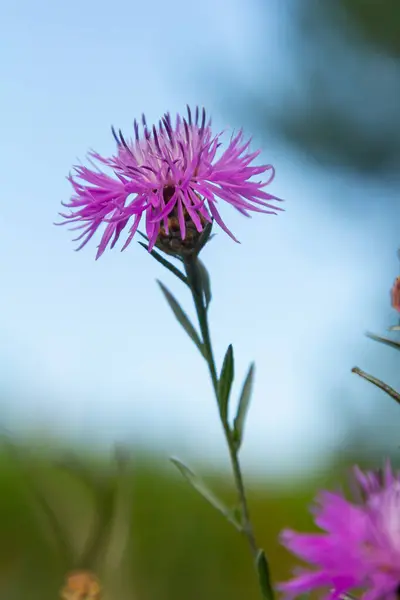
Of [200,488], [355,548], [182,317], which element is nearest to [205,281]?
[182,317]

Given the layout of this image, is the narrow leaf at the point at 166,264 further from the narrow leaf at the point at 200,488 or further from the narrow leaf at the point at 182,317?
the narrow leaf at the point at 200,488

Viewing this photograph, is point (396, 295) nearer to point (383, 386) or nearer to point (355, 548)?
point (383, 386)

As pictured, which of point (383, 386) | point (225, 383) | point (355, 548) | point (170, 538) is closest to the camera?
point (355, 548)

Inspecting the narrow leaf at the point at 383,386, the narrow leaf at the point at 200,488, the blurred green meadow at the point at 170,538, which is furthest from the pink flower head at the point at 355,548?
the blurred green meadow at the point at 170,538

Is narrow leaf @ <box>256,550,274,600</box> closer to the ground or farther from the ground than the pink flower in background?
closer to the ground

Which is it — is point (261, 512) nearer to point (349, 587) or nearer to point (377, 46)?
point (349, 587)

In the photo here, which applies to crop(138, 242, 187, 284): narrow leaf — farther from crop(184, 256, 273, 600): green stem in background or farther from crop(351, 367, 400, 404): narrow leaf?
crop(351, 367, 400, 404): narrow leaf

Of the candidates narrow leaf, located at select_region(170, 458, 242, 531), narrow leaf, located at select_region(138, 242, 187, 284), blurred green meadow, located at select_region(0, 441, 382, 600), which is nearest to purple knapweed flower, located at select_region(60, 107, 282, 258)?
narrow leaf, located at select_region(138, 242, 187, 284)
